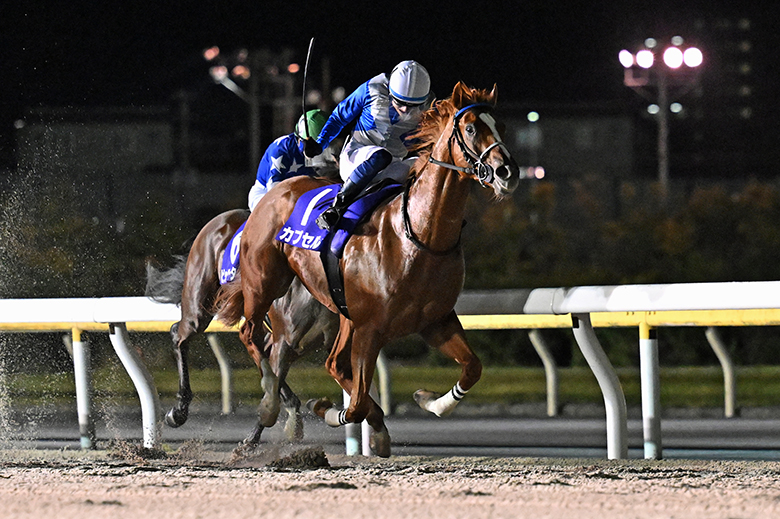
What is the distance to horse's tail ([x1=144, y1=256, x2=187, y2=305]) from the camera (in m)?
7.12

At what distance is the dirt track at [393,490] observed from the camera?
11.3 feet

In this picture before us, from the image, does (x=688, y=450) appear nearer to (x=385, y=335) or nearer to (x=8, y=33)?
(x=385, y=335)

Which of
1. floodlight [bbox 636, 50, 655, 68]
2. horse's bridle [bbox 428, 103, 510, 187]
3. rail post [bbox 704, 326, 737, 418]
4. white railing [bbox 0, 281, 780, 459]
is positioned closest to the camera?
horse's bridle [bbox 428, 103, 510, 187]

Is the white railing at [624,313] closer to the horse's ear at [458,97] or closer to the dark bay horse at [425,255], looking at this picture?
the dark bay horse at [425,255]

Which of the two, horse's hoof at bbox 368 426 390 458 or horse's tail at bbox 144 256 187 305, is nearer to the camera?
horse's hoof at bbox 368 426 390 458

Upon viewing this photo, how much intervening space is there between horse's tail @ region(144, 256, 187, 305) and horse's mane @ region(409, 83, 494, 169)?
2.25 metres

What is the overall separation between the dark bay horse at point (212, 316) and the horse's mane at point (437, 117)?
139 cm

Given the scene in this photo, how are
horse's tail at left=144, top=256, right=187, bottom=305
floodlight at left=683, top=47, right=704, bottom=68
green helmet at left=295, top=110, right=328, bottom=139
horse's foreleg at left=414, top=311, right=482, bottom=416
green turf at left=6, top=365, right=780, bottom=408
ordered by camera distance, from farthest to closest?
1. floodlight at left=683, top=47, right=704, bottom=68
2. green turf at left=6, top=365, right=780, bottom=408
3. horse's tail at left=144, top=256, right=187, bottom=305
4. green helmet at left=295, top=110, right=328, bottom=139
5. horse's foreleg at left=414, top=311, right=482, bottom=416

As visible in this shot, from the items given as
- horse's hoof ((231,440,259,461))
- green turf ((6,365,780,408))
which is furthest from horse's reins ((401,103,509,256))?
green turf ((6,365,780,408))

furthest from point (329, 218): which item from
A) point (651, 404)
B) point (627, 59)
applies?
point (627, 59)

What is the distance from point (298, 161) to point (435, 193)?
1.79 m

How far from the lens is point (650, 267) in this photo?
18938 mm

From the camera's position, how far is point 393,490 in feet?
12.9

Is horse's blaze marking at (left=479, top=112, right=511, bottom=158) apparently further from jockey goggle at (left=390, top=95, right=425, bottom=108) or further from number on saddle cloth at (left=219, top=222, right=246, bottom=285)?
number on saddle cloth at (left=219, top=222, right=246, bottom=285)
